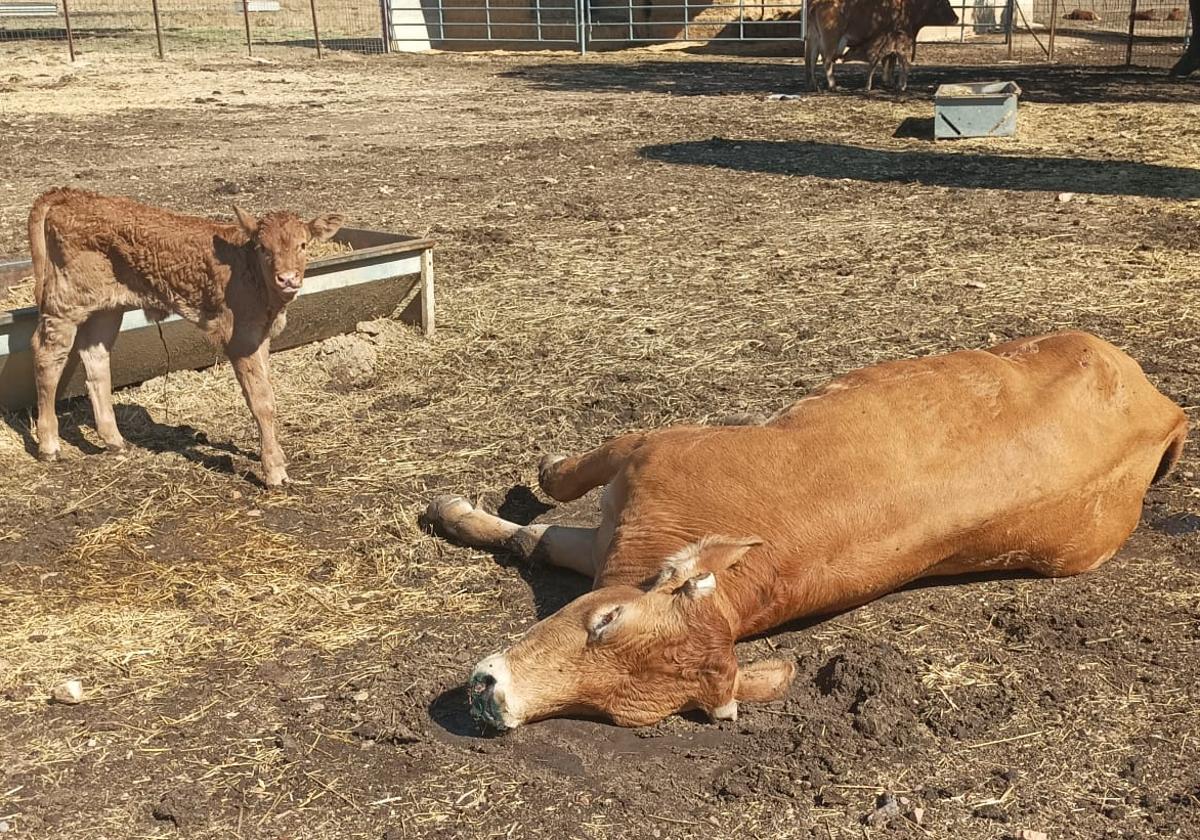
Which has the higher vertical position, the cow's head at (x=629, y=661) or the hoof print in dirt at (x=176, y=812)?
the cow's head at (x=629, y=661)

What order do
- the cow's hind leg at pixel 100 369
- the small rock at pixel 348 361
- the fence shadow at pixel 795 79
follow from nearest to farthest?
the cow's hind leg at pixel 100 369
the small rock at pixel 348 361
the fence shadow at pixel 795 79

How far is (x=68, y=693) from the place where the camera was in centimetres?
415

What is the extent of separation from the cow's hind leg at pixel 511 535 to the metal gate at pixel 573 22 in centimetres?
2202

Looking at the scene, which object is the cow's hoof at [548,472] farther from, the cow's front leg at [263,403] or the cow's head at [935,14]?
the cow's head at [935,14]

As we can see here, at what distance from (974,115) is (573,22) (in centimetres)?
1456

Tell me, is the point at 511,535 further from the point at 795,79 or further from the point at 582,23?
the point at 582,23

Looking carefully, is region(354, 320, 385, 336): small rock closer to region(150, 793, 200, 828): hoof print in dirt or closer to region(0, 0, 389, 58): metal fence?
region(150, 793, 200, 828): hoof print in dirt

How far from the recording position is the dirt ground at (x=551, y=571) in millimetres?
3738

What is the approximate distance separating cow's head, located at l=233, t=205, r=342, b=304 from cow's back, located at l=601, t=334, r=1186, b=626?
5.84 ft

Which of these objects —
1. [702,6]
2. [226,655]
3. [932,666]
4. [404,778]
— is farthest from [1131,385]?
[702,6]

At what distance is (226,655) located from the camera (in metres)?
4.43

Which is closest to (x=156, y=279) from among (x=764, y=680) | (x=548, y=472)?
(x=548, y=472)

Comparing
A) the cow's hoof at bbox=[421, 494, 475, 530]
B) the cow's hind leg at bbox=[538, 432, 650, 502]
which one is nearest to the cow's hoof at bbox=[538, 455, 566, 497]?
the cow's hind leg at bbox=[538, 432, 650, 502]

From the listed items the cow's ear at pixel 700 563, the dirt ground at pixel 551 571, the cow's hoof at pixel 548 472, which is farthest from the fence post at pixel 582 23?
the cow's ear at pixel 700 563
